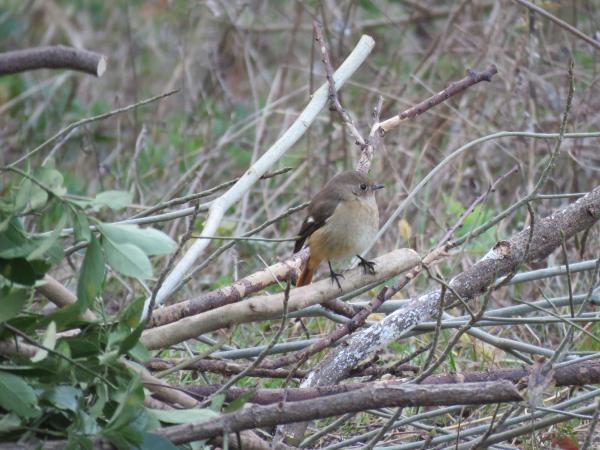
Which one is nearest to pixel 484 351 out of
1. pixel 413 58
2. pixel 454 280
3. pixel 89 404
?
pixel 454 280

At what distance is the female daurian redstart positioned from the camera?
14.3ft

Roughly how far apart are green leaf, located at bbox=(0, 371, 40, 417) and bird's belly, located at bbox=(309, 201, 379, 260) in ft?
6.35

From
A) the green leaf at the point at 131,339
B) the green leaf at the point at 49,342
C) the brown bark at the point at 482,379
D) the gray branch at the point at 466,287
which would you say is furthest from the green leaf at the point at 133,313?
the gray branch at the point at 466,287

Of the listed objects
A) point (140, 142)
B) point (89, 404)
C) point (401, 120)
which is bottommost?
point (140, 142)

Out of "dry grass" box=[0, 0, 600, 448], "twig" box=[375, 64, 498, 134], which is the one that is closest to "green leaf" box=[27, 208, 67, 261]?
"twig" box=[375, 64, 498, 134]

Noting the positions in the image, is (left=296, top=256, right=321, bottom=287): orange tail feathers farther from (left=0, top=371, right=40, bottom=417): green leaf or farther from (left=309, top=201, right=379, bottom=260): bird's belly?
(left=0, top=371, right=40, bottom=417): green leaf

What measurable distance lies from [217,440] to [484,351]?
1944 millimetres

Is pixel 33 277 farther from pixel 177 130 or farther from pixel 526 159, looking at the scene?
pixel 177 130

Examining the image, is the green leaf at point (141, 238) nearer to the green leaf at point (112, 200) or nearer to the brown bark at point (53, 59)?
the green leaf at point (112, 200)

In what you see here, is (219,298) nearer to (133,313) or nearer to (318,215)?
(133,313)

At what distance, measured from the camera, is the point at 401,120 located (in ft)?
13.5

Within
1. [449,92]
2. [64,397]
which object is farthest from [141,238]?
[449,92]

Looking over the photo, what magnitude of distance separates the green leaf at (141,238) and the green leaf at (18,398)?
48cm

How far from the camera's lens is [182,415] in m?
2.77
